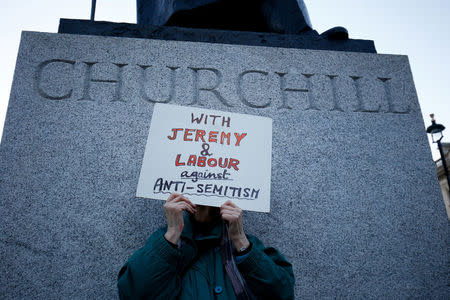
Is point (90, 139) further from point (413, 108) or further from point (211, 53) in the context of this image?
point (413, 108)

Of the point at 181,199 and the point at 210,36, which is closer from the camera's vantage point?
the point at 181,199

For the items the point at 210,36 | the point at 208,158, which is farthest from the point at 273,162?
the point at 210,36

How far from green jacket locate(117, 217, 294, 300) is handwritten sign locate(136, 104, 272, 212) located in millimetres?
294

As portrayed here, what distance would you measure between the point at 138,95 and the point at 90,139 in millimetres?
530

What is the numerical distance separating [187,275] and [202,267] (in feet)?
0.28

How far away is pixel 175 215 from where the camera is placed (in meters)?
1.67

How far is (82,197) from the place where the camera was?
2.36m

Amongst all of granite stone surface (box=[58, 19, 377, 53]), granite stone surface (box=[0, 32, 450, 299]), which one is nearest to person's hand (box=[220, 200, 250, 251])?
granite stone surface (box=[0, 32, 450, 299])

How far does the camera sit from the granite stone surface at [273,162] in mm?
2256

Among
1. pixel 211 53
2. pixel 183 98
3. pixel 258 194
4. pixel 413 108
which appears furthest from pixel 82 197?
pixel 413 108

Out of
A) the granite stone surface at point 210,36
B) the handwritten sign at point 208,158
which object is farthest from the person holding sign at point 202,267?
the granite stone surface at point 210,36

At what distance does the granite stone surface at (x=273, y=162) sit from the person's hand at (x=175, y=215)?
0.70 meters

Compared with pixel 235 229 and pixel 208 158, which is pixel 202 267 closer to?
pixel 235 229

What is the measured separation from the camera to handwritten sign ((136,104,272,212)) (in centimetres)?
187
